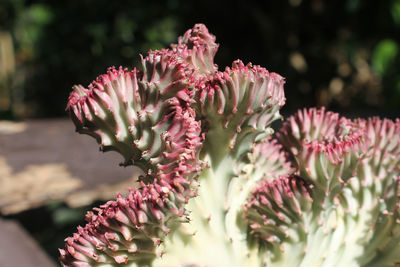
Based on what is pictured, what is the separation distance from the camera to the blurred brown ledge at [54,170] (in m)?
1.41

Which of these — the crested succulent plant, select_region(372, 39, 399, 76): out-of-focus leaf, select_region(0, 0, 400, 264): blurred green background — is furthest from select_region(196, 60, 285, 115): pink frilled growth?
select_region(0, 0, 400, 264): blurred green background

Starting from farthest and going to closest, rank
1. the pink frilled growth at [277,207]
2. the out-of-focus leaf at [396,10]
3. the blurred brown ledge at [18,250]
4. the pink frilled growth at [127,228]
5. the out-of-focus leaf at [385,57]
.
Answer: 1. the out-of-focus leaf at [396,10]
2. the out-of-focus leaf at [385,57]
3. the blurred brown ledge at [18,250]
4. the pink frilled growth at [277,207]
5. the pink frilled growth at [127,228]

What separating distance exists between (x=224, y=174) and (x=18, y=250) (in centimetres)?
70

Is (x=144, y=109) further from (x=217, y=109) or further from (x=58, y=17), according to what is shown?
(x=58, y=17)

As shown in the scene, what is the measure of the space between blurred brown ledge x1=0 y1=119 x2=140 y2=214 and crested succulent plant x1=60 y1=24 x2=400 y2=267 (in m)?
0.90

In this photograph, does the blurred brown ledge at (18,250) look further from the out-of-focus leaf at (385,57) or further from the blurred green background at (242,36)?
the blurred green background at (242,36)

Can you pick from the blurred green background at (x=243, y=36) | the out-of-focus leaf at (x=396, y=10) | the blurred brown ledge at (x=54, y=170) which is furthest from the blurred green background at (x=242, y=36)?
the blurred brown ledge at (x=54, y=170)

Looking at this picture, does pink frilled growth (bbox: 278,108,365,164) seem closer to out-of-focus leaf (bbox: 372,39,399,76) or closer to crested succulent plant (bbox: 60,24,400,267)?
crested succulent plant (bbox: 60,24,400,267)

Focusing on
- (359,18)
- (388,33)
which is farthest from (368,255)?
(359,18)

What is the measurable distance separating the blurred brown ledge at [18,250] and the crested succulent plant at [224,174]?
59cm

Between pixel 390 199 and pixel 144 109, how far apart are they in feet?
1.11

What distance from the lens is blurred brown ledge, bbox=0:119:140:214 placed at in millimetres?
1406

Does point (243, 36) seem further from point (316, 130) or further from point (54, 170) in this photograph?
point (316, 130)

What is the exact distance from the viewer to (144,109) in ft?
1.51
